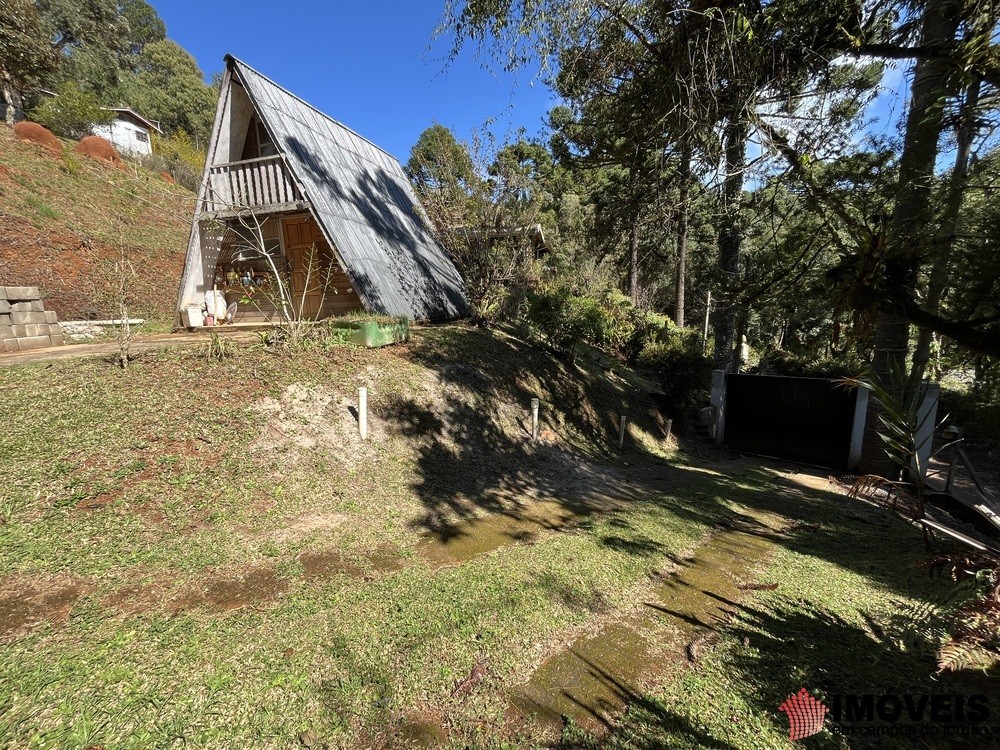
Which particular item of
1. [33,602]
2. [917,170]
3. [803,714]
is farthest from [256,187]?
[803,714]

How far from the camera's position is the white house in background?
25312 mm

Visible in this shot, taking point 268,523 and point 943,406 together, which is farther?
point 943,406

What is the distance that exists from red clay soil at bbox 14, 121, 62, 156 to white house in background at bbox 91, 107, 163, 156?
10.9 metres

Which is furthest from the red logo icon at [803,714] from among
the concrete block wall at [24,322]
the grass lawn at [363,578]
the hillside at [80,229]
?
the hillside at [80,229]

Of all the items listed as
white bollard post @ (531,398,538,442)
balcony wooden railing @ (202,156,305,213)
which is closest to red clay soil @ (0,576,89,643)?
white bollard post @ (531,398,538,442)

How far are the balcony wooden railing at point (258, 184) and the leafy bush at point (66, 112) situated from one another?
18254 millimetres

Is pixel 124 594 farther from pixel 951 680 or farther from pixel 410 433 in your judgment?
pixel 951 680

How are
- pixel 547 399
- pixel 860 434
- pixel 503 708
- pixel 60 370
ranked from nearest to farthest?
pixel 503 708 < pixel 60 370 < pixel 860 434 < pixel 547 399

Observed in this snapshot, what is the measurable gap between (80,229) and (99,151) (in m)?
8.53

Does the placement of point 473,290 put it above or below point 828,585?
above

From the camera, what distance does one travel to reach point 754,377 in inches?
439

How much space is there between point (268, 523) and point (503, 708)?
10.8 feet

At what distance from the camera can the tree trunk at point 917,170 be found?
127 inches

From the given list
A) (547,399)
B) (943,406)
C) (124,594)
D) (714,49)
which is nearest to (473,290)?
(547,399)
